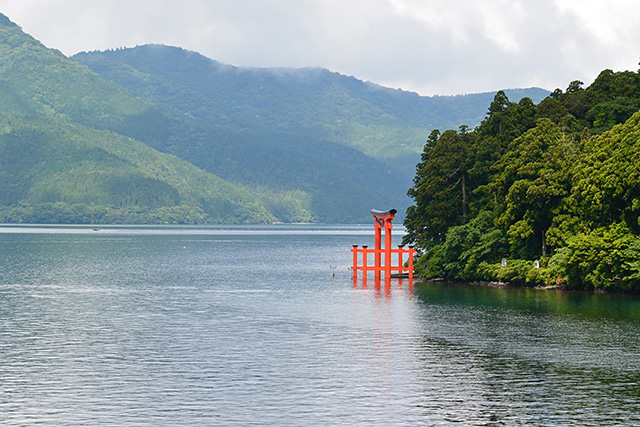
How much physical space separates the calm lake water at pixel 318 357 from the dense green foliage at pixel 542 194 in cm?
393

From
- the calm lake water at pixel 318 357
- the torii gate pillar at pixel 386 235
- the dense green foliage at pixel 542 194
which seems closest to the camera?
the calm lake water at pixel 318 357

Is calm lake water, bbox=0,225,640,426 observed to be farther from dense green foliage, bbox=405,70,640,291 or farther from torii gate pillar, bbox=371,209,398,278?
torii gate pillar, bbox=371,209,398,278

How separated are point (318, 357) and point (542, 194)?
44.3 metres

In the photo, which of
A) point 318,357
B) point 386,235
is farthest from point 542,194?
point 318,357

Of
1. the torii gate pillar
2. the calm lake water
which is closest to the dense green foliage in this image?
the torii gate pillar

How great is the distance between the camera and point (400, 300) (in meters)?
76.4

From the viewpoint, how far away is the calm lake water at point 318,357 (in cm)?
3381

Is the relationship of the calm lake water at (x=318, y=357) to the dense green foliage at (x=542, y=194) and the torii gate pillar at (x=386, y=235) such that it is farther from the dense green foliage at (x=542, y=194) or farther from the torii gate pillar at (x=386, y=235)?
the torii gate pillar at (x=386, y=235)

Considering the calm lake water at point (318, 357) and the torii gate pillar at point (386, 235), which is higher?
the torii gate pillar at point (386, 235)

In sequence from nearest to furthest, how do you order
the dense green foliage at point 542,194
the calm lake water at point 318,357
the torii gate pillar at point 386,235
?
the calm lake water at point 318,357, the dense green foliage at point 542,194, the torii gate pillar at point 386,235

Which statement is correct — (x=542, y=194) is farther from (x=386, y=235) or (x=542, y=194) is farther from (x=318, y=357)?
(x=318, y=357)

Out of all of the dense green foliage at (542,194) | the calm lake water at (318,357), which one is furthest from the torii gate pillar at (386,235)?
the calm lake water at (318,357)

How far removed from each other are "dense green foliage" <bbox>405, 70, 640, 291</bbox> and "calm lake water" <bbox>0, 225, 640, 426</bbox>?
155 inches

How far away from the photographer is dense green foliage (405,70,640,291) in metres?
75.6
